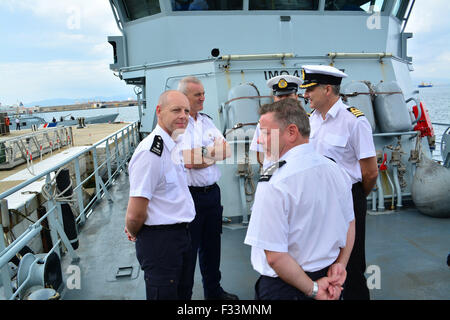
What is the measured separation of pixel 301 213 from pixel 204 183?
1.28m

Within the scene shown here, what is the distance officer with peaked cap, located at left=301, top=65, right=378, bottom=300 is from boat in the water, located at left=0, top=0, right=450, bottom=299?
0.62 meters

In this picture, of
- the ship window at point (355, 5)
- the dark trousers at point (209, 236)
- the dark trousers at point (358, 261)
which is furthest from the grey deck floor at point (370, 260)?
the ship window at point (355, 5)

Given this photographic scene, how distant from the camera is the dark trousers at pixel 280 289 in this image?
132cm

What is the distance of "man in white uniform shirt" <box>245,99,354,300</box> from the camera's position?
1235mm

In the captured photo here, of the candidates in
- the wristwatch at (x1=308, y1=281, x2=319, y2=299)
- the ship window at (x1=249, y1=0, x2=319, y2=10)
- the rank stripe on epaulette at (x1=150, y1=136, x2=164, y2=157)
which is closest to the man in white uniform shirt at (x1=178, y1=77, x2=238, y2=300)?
the rank stripe on epaulette at (x1=150, y1=136, x2=164, y2=157)

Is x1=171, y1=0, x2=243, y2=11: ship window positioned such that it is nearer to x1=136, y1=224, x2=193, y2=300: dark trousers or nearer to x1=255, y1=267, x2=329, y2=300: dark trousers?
x1=136, y1=224, x2=193, y2=300: dark trousers

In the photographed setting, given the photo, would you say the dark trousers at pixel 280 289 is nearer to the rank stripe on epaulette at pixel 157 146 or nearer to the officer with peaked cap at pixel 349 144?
the rank stripe on epaulette at pixel 157 146

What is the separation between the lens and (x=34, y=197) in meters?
6.12

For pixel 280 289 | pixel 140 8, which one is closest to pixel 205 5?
pixel 140 8

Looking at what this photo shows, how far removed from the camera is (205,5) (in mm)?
5332

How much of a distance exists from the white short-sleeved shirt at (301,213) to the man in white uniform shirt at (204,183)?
1116 mm

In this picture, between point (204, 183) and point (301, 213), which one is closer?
point (301, 213)

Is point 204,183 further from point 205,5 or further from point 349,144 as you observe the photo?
point 205,5
